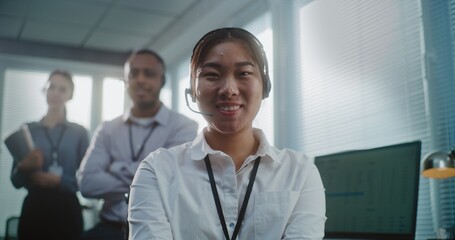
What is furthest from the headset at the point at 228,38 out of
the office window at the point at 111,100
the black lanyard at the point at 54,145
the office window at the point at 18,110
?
the office window at the point at 111,100

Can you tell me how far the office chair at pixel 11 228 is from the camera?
3.14 m

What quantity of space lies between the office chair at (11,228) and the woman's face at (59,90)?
795mm

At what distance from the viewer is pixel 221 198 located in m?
1.07

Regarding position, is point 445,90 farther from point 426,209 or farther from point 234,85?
point 234,85

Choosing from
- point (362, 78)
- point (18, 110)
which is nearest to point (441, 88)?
point (362, 78)

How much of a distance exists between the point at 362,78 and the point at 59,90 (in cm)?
196

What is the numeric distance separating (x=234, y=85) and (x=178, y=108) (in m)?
3.93

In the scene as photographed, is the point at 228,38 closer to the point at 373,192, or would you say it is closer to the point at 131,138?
the point at 373,192

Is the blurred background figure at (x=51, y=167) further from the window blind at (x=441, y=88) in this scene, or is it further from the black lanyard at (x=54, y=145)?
the window blind at (x=441, y=88)

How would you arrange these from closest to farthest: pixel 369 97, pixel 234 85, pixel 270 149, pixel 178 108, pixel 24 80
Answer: pixel 234 85 < pixel 270 149 < pixel 369 97 < pixel 178 108 < pixel 24 80

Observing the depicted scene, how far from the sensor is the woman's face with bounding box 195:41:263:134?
1025 millimetres

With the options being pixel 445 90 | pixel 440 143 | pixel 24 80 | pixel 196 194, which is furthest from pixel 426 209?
pixel 24 80

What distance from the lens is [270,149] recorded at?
1.13 m

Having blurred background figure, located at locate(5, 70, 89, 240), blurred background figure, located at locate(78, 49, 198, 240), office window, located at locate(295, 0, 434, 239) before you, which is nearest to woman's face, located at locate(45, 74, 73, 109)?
blurred background figure, located at locate(5, 70, 89, 240)
